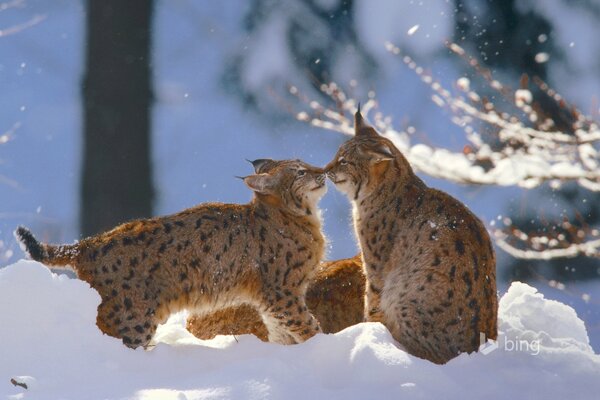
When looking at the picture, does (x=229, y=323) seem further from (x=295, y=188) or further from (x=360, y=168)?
(x=360, y=168)

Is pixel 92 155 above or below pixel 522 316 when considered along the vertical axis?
above

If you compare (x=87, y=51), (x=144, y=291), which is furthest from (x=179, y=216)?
(x=87, y=51)

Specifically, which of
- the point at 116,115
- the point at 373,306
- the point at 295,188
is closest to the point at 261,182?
the point at 295,188

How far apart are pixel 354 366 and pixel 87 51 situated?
15.4 ft

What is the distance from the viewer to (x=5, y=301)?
4160mm

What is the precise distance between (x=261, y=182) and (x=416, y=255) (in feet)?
3.68

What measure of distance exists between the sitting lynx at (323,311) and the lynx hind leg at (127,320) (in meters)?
0.82

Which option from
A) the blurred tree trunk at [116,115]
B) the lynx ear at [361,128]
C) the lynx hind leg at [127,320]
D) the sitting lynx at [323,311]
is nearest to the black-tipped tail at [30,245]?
the lynx hind leg at [127,320]

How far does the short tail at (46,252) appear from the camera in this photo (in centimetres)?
445

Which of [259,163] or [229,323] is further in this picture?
[259,163]

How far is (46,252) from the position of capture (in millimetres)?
4488

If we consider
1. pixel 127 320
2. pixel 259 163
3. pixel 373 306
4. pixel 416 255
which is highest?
pixel 259 163

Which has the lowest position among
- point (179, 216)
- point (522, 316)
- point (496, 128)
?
point (522, 316)

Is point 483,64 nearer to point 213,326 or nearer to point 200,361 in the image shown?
point 213,326
